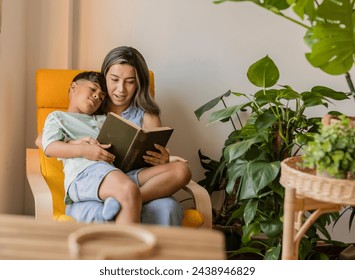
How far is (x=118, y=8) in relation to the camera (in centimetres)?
339

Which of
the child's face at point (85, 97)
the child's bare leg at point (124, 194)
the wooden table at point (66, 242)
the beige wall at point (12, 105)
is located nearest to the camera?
the wooden table at point (66, 242)

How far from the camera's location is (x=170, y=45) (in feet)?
11.2

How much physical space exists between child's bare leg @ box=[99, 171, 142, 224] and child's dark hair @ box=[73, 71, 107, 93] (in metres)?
0.52

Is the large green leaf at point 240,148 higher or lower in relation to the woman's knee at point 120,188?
higher

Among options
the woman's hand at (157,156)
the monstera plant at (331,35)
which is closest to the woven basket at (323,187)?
the monstera plant at (331,35)

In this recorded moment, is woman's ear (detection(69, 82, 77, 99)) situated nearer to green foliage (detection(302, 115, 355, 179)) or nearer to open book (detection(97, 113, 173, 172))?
open book (detection(97, 113, 173, 172))

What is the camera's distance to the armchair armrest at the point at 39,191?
2613 mm

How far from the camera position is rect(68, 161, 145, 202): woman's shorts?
263 cm

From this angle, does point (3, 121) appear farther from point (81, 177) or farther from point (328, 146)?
point (328, 146)

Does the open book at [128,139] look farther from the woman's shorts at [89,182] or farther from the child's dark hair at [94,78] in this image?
Answer: the child's dark hair at [94,78]

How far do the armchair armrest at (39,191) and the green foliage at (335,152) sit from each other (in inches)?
44.9

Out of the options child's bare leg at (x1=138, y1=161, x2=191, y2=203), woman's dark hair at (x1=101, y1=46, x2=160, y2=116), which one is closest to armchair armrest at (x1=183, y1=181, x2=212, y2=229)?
child's bare leg at (x1=138, y1=161, x2=191, y2=203)

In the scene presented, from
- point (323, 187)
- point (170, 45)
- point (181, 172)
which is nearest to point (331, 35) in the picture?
point (323, 187)
